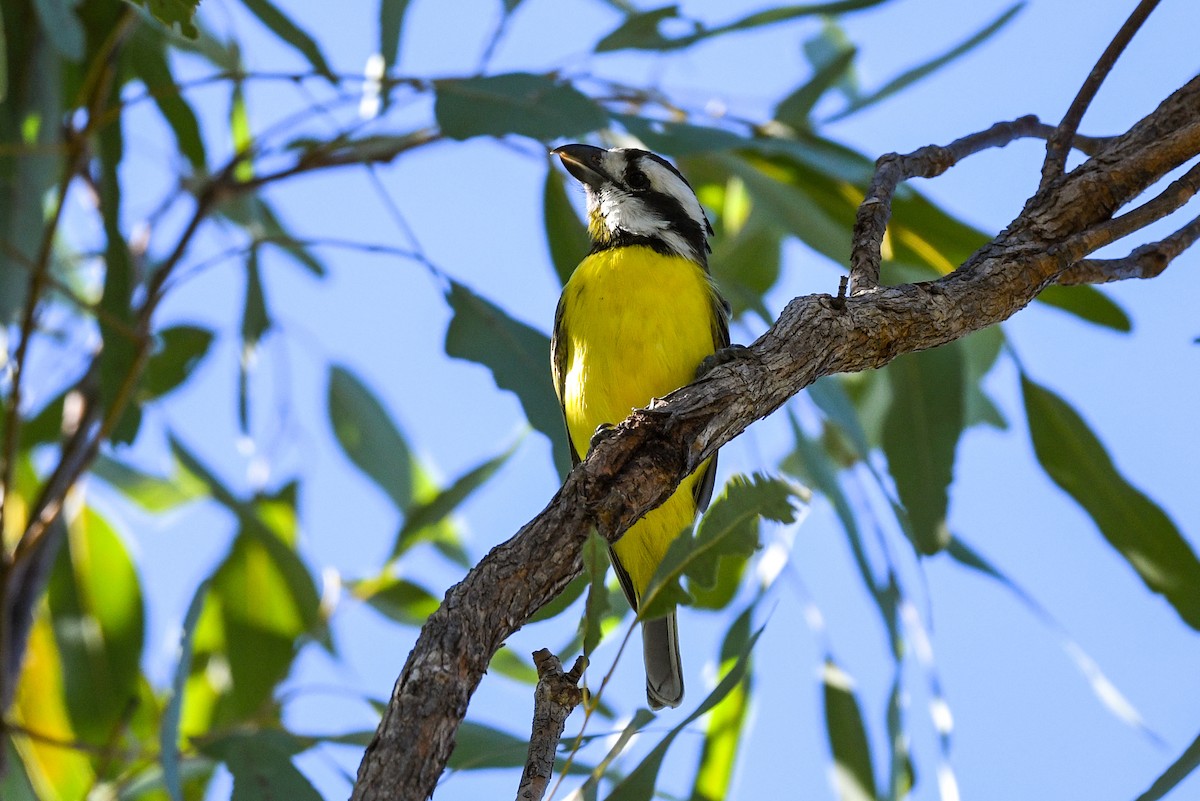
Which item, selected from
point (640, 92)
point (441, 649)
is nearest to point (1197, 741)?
point (441, 649)

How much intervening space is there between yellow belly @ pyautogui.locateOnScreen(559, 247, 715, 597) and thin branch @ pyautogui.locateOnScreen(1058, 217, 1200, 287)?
112 cm

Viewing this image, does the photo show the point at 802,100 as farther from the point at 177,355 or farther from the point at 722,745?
the point at 177,355

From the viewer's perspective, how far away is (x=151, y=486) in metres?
4.15

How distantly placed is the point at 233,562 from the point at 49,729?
0.68m

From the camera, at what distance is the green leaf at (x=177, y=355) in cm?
374

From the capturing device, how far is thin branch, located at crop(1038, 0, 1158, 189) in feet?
6.00

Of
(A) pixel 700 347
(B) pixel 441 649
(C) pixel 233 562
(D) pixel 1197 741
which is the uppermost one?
(C) pixel 233 562

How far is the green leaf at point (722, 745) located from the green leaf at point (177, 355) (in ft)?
6.18

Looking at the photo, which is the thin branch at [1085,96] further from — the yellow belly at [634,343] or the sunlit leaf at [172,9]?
the sunlit leaf at [172,9]

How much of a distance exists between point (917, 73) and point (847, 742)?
1.64m

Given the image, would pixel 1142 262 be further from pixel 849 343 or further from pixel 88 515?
pixel 88 515

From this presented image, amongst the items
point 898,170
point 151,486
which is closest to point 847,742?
point 898,170

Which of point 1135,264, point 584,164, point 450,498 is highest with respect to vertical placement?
point 584,164

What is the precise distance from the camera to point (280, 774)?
230cm
